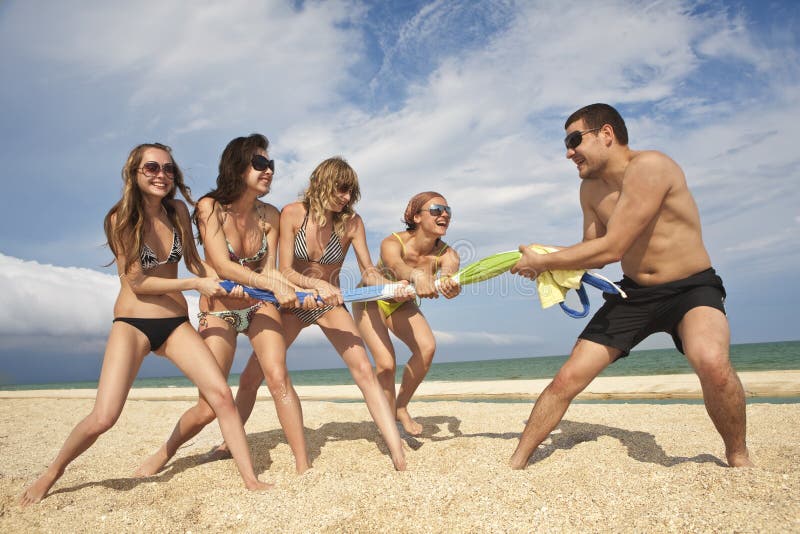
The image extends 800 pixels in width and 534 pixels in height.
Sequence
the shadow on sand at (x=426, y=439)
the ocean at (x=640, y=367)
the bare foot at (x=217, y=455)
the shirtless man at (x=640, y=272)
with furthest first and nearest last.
A: the ocean at (x=640, y=367) → the bare foot at (x=217, y=455) → the shadow on sand at (x=426, y=439) → the shirtless man at (x=640, y=272)

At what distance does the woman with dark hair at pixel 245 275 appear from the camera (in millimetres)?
4543

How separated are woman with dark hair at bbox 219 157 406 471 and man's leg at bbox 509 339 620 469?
1363 mm

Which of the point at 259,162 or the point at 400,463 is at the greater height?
the point at 259,162

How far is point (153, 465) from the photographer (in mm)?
5020

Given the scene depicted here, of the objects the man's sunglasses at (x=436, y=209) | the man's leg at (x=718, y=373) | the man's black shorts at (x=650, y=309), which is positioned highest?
the man's sunglasses at (x=436, y=209)

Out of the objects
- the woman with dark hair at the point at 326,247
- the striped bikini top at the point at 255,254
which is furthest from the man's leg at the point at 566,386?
the striped bikini top at the point at 255,254

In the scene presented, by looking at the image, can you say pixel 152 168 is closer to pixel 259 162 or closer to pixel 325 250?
pixel 259 162

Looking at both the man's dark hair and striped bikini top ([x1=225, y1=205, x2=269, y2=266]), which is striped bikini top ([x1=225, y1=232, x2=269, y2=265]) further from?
the man's dark hair

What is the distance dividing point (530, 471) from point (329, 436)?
3.22 meters

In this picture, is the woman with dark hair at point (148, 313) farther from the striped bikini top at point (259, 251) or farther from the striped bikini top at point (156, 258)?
the striped bikini top at point (259, 251)

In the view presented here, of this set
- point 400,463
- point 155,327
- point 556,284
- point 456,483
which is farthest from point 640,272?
point 155,327

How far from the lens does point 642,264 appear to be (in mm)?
4090

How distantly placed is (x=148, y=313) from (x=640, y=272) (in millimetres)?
4050

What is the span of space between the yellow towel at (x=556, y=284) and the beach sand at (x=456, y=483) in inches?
53.5
